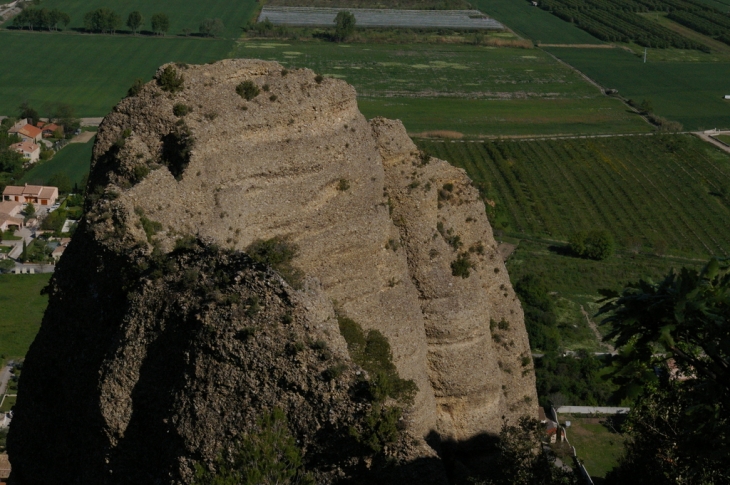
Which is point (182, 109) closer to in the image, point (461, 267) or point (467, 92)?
point (461, 267)

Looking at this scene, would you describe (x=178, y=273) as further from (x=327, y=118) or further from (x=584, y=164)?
(x=584, y=164)

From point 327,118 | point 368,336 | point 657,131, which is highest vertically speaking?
point 327,118

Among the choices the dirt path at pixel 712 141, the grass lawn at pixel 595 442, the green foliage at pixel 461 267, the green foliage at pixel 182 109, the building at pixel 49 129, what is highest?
the green foliage at pixel 182 109

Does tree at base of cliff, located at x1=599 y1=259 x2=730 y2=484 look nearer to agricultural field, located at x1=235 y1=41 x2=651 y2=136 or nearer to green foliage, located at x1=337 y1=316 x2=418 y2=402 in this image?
green foliage, located at x1=337 y1=316 x2=418 y2=402

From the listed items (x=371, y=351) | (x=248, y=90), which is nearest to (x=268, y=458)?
(x=371, y=351)

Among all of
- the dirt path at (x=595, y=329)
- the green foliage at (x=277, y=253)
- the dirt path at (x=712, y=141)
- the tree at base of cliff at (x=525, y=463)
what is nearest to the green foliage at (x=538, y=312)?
the dirt path at (x=595, y=329)

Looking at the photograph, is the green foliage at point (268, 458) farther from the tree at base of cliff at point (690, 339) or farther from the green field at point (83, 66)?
the green field at point (83, 66)

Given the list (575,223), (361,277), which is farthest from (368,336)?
(575,223)
